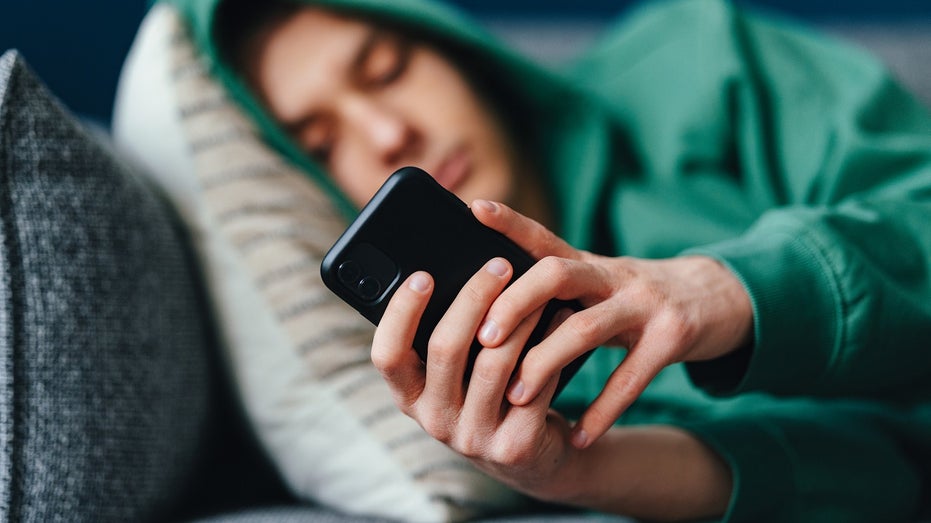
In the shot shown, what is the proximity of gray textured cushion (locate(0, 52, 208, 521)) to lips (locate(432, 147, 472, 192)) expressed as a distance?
0.29 meters

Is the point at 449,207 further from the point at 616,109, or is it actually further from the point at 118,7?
the point at 118,7

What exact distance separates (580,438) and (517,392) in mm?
60

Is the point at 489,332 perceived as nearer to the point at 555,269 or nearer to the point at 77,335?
the point at 555,269

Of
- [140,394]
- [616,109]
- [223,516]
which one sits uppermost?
[616,109]

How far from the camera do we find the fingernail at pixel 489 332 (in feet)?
1.33

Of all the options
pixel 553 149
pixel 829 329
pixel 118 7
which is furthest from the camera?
pixel 118 7

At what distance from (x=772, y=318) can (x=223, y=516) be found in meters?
0.43

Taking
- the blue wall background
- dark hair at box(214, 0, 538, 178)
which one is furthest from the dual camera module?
the blue wall background

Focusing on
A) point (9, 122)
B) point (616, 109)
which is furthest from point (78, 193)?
point (616, 109)

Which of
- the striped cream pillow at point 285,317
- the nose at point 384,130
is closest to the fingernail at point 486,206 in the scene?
the striped cream pillow at point 285,317

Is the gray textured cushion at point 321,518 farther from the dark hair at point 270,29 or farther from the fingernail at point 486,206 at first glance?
the dark hair at point 270,29

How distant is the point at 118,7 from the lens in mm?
1094

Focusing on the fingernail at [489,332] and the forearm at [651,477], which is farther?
the forearm at [651,477]

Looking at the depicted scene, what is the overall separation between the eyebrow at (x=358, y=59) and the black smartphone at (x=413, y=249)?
16.7 inches
